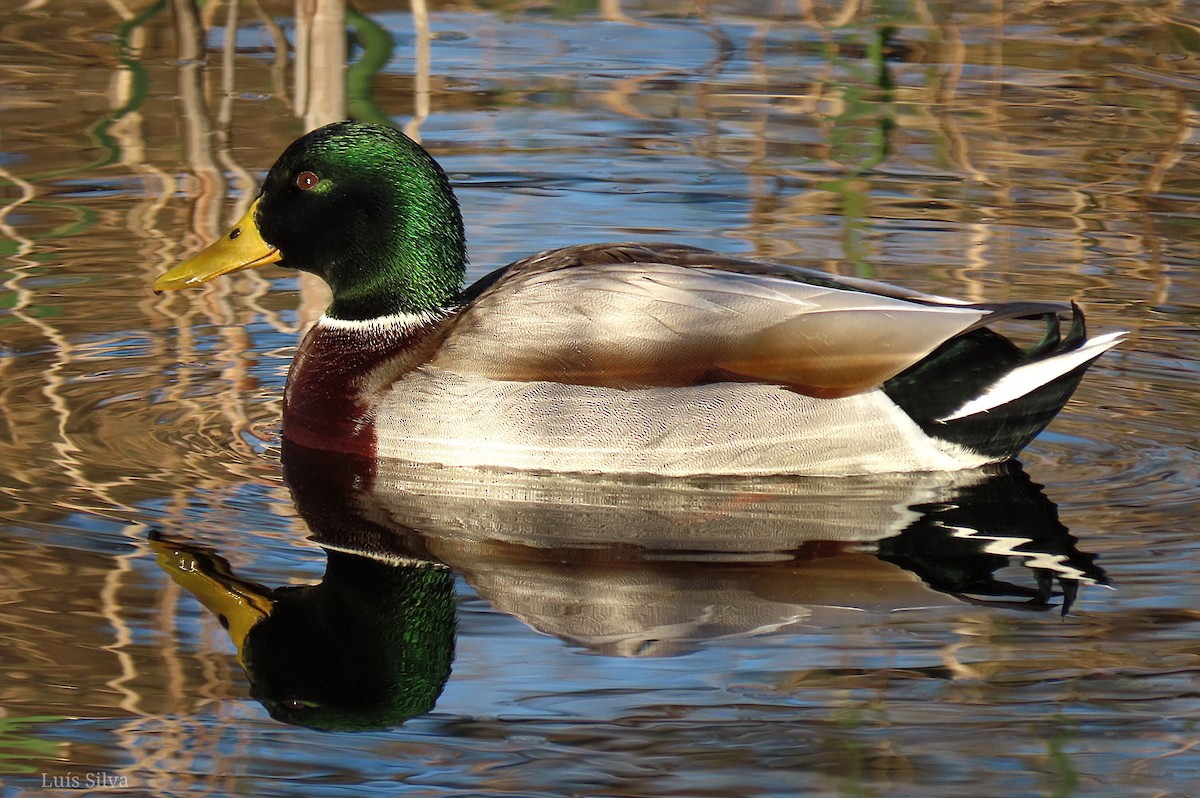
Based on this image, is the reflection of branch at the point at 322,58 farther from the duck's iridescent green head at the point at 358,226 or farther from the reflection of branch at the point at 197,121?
the duck's iridescent green head at the point at 358,226

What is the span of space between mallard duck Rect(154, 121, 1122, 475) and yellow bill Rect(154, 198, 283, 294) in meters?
0.70

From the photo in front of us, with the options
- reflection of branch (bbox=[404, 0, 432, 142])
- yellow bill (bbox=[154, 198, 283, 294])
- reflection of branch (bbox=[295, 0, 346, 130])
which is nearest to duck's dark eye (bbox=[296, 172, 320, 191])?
yellow bill (bbox=[154, 198, 283, 294])

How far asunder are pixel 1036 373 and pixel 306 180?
2460 mm

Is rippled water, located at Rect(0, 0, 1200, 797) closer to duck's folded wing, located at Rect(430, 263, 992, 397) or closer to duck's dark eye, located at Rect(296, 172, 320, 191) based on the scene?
duck's folded wing, located at Rect(430, 263, 992, 397)

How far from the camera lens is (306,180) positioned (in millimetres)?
6551

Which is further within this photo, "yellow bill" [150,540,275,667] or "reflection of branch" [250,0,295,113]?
"reflection of branch" [250,0,295,113]

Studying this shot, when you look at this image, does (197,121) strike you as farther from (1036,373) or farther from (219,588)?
(1036,373)

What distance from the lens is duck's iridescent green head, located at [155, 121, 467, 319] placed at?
21.4 ft

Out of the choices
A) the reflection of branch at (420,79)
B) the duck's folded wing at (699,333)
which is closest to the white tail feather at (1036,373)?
the duck's folded wing at (699,333)

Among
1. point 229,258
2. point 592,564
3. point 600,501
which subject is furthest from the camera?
point 229,258

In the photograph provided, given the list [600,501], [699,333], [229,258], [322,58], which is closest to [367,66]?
[322,58]

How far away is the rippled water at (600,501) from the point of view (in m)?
4.36

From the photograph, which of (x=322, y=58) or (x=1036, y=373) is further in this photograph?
(x=322, y=58)

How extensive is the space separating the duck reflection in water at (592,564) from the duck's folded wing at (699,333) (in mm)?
344
